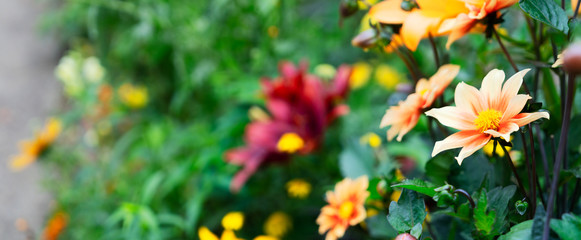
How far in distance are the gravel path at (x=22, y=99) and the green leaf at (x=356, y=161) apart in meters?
A: 0.94

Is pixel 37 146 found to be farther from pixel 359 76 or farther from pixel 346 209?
pixel 346 209

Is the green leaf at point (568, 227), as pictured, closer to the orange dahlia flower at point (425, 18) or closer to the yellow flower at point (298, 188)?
the orange dahlia flower at point (425, 18)

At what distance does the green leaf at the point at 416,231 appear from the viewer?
1.08ft

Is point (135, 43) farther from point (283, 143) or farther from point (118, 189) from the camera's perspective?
point (283, 143)

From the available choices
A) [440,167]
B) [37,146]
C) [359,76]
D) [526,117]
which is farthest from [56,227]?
[526,117]

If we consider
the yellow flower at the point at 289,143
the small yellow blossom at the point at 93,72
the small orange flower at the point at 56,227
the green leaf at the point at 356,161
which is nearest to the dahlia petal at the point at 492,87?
the green leaf at the point at 356,161

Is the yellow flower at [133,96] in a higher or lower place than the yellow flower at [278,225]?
higher

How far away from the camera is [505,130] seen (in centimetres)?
31

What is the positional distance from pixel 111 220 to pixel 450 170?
65 centimetres

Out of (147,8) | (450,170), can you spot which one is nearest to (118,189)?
(147,8)

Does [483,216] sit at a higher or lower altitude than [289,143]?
lower

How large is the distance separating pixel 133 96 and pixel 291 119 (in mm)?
585

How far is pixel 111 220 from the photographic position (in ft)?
2.86

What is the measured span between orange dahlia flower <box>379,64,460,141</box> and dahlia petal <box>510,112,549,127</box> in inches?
3.0
